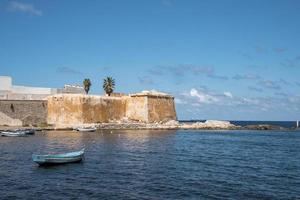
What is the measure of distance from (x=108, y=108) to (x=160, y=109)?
9.73 metres

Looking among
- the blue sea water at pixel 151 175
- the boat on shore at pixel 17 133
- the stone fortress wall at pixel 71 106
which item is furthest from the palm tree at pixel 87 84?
the blue sea water at pixel 151 175

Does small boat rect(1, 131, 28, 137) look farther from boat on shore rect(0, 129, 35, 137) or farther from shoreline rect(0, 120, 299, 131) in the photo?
shoreline rect(0, 120, 299, 131)

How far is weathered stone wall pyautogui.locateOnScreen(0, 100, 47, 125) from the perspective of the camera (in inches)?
2125

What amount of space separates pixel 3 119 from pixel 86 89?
1734 cm

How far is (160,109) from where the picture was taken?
228ft

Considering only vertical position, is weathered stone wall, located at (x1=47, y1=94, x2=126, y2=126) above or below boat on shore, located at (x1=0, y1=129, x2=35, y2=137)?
above

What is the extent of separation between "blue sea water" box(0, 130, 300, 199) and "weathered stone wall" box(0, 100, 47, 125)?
1876 centimetres

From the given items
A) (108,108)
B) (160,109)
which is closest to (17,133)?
(108,108)

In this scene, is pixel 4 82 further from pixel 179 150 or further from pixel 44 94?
pixel 179 150

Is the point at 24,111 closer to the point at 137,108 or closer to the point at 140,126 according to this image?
the point at 140,126

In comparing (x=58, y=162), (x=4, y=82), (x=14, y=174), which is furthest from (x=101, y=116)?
(x=14, y=174)

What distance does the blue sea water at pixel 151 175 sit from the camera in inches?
754

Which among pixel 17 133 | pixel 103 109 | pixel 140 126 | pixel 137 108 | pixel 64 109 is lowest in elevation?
pixel 17 133

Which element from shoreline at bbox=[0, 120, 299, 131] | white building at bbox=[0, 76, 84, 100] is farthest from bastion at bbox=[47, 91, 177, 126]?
white building at bbox=[0, 76, 84, 100]
